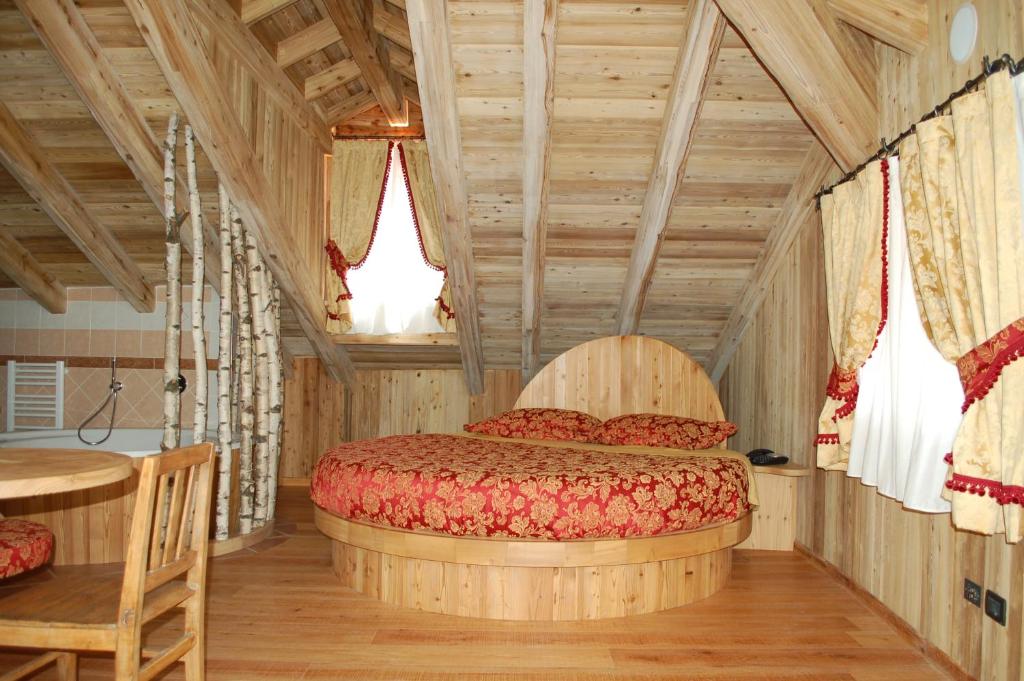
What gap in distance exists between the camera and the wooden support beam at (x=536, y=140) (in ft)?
10.7

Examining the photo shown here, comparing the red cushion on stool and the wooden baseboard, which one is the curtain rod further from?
the red cushion on stool

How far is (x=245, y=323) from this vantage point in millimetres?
4219

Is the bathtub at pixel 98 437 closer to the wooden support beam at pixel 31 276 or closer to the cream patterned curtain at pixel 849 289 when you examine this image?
the wooden support beam at pixel 31 276

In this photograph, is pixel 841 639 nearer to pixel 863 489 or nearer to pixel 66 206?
pixel 863 489

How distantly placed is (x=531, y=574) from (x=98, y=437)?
366cm

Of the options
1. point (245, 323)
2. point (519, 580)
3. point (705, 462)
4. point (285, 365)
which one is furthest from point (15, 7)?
point (705, 462)

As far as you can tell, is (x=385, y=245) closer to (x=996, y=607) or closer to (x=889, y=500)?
(x=889, y=500)

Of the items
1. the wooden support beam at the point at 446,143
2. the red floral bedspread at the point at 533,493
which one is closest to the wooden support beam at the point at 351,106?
the wooden support beam at the point at 446,143

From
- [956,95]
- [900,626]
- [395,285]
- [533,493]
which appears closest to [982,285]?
[956,95]

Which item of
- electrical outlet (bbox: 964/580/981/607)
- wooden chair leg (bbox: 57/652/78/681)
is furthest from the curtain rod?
wooden chair leg (bbox: 57/652/78/681)

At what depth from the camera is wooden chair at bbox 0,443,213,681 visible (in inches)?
69.5

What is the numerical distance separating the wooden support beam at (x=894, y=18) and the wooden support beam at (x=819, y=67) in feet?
0.41

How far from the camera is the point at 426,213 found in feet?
17.8

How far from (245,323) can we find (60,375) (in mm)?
2190
